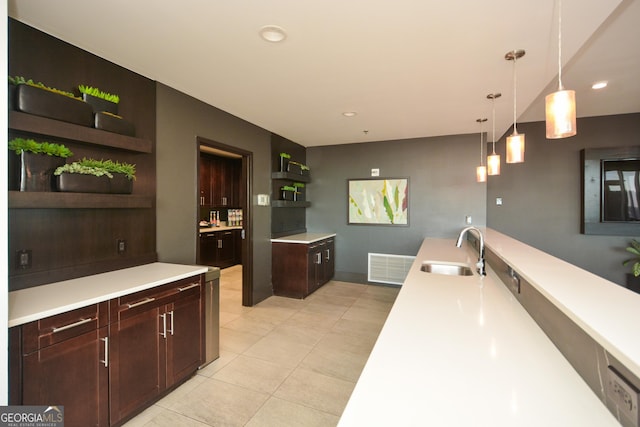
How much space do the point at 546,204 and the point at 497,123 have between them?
6.33 feet

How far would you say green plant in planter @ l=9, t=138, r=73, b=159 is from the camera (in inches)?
65.4

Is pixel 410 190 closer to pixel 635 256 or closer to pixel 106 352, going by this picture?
pixel 635 256

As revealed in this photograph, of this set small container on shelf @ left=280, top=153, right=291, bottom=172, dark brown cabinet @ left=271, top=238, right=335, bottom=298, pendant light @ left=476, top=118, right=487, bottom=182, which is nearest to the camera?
pendant light @ left=476, top=118, right=487, bottom=182

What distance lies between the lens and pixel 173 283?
2.12 meters

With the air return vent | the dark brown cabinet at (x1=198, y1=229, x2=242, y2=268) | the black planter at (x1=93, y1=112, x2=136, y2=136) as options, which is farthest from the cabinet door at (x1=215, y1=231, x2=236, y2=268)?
the black planter at (x1=93, y1=112, x2=136, y2=136)

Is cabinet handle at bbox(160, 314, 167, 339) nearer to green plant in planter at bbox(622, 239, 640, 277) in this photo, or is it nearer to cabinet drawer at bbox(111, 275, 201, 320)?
cabinet drawer at bbox(111, 275, 201, 320)

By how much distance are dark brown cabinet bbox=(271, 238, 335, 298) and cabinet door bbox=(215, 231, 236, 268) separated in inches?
86.3

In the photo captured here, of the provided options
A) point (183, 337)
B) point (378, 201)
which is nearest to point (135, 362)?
point (183, 337)

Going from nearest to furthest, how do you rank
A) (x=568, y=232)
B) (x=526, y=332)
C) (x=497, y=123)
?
(x=526, y=332)
(x=497, y=123)
(x=568, y=232)

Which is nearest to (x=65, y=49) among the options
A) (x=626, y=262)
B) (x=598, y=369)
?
(x=598, y=369)

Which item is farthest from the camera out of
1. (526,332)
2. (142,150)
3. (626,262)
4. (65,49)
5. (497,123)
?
(626,262)

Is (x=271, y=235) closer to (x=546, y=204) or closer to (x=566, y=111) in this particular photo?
(x=566, y=111)

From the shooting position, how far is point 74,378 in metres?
1.53

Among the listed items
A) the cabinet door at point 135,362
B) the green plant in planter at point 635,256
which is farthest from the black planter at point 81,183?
the green plant in planter at point 635,256
